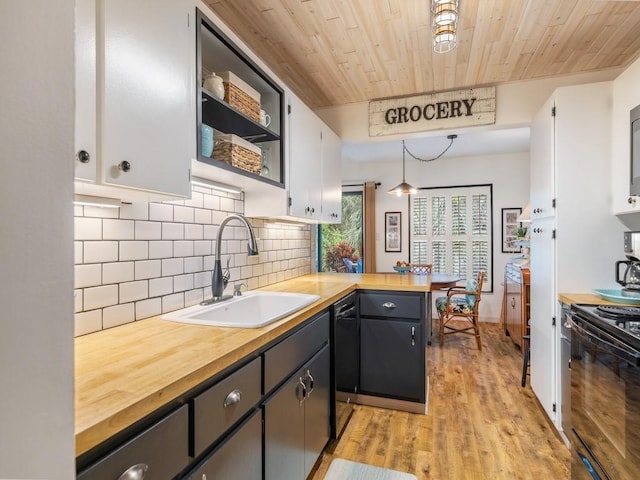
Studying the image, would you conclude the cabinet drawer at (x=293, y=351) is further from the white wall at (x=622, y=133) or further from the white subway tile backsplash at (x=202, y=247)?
the white wall at (x=622, y=133)

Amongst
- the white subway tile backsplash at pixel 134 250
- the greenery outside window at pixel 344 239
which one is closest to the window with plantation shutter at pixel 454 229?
the greenery outside window at pixel 344 239

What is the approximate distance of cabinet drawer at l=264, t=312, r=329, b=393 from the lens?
1.24 metres

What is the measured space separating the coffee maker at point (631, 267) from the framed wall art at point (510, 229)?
305cm

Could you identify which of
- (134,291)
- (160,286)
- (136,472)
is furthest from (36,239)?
(160,286)

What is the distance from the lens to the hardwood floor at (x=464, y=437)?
1.84 m

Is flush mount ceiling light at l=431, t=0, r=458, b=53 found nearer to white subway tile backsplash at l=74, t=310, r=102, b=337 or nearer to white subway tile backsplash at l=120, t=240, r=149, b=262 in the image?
white subway tile backsplash at l=120, t=240, r=149, b=262

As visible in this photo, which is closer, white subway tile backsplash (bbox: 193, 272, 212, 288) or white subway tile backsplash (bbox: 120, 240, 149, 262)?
white subway tile backsplash (bbox: 120, 240, 149, 262)

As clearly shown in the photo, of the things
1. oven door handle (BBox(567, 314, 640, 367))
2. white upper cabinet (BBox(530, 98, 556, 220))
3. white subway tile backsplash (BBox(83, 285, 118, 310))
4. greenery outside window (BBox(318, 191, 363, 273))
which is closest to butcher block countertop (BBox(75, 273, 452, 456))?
white subway tile backsplash (BBox(83, 285, 118, 310))

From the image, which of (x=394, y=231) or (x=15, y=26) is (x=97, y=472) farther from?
(x=394, y=231)

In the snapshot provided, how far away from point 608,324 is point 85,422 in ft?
6.14

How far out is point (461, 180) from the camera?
5.16 meters

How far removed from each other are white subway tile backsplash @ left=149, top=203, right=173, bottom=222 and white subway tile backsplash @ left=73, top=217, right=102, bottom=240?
242 millimetres

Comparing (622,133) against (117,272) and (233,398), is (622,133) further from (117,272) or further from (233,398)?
(117,272)

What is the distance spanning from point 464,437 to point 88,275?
227 centimetres
